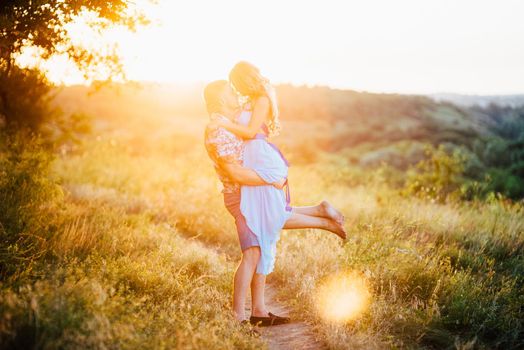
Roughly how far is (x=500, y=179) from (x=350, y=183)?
20.8 ft

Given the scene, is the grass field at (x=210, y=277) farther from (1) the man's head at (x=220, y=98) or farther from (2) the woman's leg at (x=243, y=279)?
(1) the man's head at (x=220, y=98)

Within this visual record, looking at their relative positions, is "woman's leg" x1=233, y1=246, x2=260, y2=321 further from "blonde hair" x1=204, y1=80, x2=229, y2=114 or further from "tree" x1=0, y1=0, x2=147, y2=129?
"tree" x1=0, y1=0, x2=147, y2=129

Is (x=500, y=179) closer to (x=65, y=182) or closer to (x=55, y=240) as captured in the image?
(x=65, y=182)

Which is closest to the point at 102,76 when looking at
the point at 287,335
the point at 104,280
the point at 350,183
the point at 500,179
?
Result: the point at 104,280

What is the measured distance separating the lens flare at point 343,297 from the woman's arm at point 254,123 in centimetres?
182

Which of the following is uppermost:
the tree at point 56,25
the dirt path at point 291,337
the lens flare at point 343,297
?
the tree at point 56,25

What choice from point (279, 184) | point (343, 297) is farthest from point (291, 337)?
point (279, 184)

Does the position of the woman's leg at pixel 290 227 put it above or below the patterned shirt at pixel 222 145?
below

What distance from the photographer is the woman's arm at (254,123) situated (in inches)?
159

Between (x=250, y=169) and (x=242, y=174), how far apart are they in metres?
0.10

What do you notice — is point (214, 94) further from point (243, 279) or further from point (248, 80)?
point (243, 279)

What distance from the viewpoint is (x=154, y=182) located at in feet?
36.4

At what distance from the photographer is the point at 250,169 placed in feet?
13.3

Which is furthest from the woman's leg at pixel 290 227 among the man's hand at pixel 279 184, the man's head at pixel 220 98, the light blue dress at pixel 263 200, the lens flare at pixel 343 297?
the man's head at pixel 220 98
